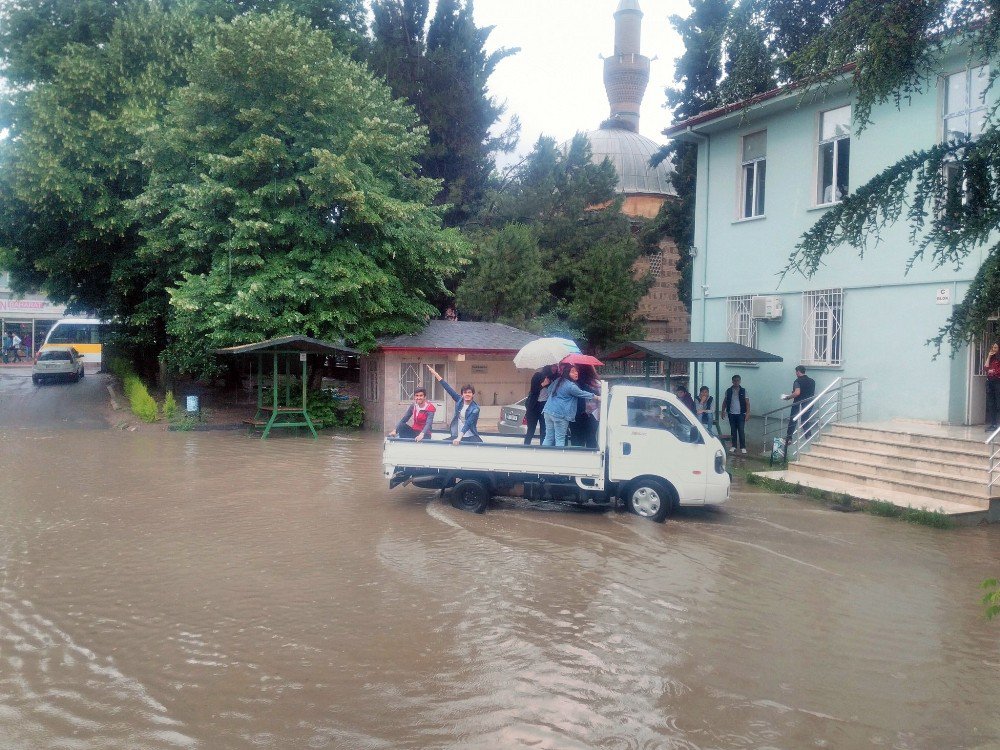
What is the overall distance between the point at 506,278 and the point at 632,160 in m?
23.2

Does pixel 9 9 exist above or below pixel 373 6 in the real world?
below

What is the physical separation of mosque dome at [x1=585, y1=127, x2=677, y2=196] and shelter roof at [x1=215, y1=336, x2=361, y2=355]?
95.8 ft

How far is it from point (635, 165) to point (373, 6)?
62.7ft

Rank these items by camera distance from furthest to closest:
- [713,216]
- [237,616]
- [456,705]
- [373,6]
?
[373,6]
[713,216]
[237,616]
[456,705]

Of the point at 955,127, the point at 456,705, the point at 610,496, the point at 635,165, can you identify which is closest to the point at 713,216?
the point at 955,127

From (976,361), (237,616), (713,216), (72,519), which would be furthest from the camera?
(713,216)

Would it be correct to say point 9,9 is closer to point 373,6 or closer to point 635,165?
point 373,6

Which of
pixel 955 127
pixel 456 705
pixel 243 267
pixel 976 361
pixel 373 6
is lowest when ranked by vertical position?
pixel 456 705

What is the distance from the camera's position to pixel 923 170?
733 centimetres

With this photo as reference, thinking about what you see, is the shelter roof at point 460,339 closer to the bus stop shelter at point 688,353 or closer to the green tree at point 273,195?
the green tree at point 273,195

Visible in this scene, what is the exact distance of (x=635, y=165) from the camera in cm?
4950

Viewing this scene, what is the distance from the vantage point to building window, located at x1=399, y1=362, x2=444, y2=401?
2333 centimetres

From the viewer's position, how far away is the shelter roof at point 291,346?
64.4 feet

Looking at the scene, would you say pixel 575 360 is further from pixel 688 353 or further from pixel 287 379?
pixel 287 379
